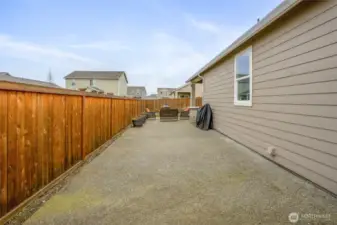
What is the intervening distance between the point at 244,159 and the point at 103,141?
11.3 feet

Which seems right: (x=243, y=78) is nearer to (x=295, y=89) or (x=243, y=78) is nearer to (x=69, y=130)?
(x=295, y=89)

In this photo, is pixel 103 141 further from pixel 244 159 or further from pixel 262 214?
pixel 262 214

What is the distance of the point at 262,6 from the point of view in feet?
29.2

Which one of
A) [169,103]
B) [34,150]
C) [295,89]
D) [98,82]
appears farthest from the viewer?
[98,82]

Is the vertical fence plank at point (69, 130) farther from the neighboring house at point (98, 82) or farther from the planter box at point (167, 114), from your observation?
the neighboring house at point (98, 82)

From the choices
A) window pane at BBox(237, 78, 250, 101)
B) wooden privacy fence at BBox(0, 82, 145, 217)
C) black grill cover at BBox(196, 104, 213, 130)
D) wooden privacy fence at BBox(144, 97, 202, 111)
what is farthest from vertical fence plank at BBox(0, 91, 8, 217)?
wooden privacy fence at BBox(144, 97, 202, 111)

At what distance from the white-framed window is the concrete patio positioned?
1.93 meters

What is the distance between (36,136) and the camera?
249cm

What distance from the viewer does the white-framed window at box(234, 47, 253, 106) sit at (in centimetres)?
557

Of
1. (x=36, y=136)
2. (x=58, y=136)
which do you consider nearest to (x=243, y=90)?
(x=58, y=136)

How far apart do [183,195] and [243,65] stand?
4.59 metres

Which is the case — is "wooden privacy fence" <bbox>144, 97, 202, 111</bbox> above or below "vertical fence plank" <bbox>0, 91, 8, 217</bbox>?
above

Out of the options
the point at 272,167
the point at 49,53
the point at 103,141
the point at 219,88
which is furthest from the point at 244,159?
the point at 49,53

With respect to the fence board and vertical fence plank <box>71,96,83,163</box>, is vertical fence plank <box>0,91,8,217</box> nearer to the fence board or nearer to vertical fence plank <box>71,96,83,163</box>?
the fence board
